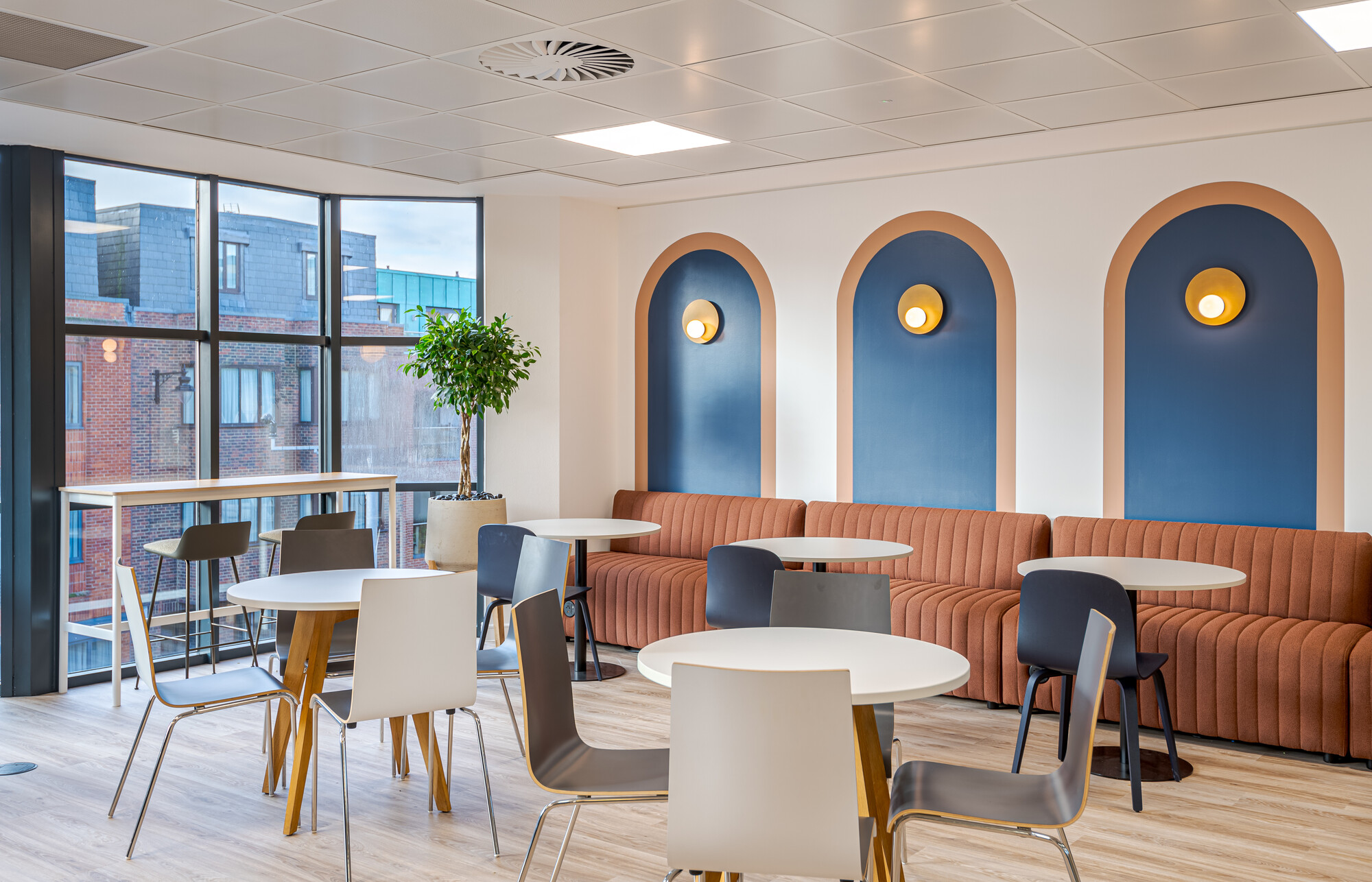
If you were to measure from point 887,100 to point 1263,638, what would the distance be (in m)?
2.96

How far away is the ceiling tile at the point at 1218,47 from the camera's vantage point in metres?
4.00

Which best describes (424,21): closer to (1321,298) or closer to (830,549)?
(830,549)

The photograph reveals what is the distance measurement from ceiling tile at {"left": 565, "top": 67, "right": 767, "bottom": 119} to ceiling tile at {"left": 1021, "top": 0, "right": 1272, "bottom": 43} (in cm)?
142

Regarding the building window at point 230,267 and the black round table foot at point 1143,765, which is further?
the building window at point 230,267

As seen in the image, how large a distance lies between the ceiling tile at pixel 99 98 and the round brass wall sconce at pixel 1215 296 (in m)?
5.08

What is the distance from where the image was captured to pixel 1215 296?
573cm

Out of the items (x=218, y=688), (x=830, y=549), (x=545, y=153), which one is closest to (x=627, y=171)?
(x=545, y=153)

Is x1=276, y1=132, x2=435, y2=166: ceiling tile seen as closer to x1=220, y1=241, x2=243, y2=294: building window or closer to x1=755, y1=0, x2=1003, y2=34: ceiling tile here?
x1=220, y1=241, x2=243, y2=294: building window

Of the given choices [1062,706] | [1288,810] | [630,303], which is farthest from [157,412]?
[1288,810]

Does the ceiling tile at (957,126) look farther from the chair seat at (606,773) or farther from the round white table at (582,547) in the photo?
the chair seat at (606,773)

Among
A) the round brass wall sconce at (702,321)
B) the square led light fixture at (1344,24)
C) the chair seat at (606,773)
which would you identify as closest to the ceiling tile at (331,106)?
the round brass wall sconce at (702,321)

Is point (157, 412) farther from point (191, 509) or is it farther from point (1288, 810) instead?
point (1288, 810)

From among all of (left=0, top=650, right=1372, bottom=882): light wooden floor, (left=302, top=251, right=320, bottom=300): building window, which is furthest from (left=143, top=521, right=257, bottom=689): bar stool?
(left=302, top=251, right=320, bottom=300): building window

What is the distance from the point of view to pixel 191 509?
21.9ft
